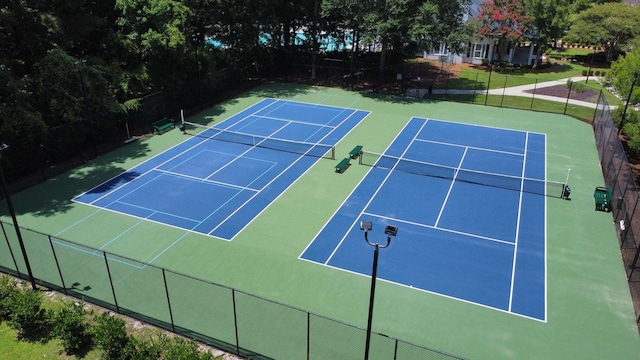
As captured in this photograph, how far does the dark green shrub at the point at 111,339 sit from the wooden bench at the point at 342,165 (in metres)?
14.2

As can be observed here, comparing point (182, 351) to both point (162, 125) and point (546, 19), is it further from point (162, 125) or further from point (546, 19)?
point (546, 19)

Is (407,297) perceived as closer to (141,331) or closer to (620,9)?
(141,331)

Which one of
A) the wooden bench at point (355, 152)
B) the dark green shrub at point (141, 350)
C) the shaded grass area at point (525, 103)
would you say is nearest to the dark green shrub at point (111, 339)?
the dark green shrub at point (141, 350)

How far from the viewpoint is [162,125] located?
30.9 metres

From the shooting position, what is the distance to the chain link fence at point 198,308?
533 inches

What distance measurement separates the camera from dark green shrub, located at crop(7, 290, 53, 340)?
14.2 m

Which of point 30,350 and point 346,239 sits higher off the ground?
point 346,239

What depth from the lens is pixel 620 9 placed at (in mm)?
48125

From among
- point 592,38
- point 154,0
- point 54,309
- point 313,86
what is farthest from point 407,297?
point 592,38

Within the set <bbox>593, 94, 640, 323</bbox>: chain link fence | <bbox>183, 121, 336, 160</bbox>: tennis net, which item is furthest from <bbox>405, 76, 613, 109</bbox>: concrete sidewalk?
<bbox>183, 121, 336, 160</bbox>: tennis net

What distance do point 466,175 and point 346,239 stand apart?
9.00m

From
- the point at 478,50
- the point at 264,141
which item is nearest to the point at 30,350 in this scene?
the point at 264,141

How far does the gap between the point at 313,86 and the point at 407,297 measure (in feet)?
92.2

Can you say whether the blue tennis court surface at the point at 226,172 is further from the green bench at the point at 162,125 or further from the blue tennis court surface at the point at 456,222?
the blue tennis court surface at the point at 456,222
